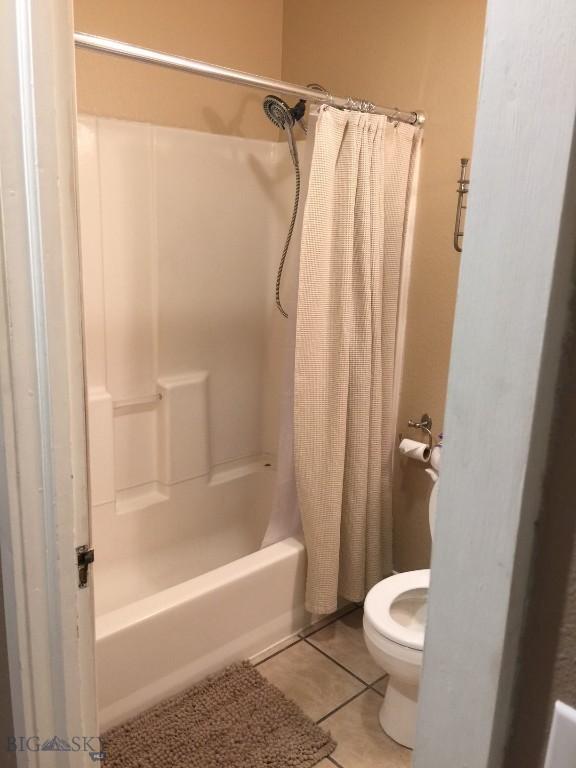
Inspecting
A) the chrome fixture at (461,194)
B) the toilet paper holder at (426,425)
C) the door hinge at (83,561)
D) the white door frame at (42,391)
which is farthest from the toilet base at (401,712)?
the chrome fixture at (461,194)

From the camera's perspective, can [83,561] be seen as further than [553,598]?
Yes

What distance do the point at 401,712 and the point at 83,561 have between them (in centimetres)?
122

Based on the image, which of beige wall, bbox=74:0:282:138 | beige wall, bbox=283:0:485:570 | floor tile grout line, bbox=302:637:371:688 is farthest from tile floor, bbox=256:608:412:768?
beige wall, bbox=74:0:282:138

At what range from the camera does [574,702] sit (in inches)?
17.3

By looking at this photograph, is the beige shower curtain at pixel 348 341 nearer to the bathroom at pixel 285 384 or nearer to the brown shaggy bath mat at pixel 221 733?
the bathroom at pixel 285 384

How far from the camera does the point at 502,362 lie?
0.43 meters

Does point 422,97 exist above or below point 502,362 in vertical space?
above

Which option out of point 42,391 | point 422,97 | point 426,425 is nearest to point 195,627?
point 426,425

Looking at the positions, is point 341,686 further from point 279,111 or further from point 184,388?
point 279,111

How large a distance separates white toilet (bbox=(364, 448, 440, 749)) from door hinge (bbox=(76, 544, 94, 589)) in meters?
0.93

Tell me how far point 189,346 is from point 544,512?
2268 mm

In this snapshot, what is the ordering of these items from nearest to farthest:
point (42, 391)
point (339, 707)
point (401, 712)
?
point (42, 391) → point (401, 712) → point (339, 707)

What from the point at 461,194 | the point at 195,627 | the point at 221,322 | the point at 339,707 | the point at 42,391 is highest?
the point at 461,194

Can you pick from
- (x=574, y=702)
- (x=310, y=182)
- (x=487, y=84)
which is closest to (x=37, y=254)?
(x=487, y=84)
